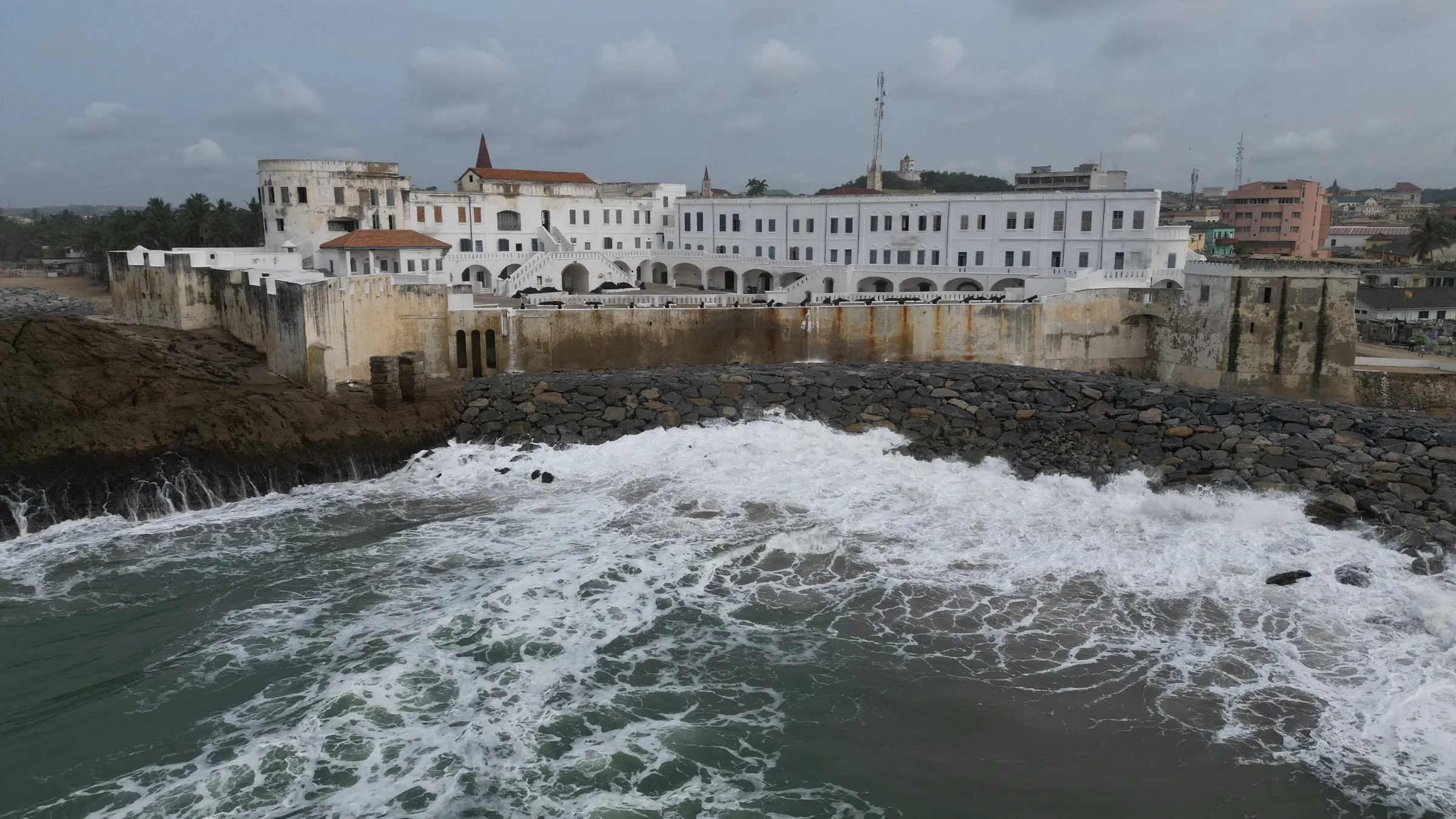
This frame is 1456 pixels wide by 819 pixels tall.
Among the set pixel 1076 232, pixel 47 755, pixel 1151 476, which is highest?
pixel 1076 232

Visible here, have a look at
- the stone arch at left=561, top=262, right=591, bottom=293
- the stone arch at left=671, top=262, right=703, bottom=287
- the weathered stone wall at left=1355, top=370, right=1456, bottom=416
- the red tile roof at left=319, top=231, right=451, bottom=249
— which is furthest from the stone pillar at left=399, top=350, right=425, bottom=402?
the stone arch at left=671, top=262, right=703, bottom=287

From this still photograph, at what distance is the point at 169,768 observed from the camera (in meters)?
9.35

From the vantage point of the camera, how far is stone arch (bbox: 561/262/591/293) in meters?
42.4

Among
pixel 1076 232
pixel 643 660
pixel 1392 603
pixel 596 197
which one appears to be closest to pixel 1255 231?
pixel 1076 232

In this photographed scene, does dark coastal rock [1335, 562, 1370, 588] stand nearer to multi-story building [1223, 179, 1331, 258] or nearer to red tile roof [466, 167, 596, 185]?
red tile roof [466, 167, 596, 185]

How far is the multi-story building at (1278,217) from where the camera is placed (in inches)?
2857

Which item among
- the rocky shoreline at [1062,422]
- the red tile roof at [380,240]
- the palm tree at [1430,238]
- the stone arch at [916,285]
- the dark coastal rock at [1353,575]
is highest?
the palm tree at [1430,238]

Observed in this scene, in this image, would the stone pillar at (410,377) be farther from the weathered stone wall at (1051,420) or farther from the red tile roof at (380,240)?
the red tile roof at (380,240)

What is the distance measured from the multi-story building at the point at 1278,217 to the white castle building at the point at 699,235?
41.8m

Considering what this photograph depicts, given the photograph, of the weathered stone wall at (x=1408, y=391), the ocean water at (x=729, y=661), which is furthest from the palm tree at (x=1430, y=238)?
the ocean water at (x=729, y=661)

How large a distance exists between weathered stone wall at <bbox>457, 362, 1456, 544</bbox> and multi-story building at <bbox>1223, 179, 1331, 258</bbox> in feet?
196

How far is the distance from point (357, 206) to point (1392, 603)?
40700 millimetres

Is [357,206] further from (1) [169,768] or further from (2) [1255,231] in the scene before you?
(2) [1255,231]

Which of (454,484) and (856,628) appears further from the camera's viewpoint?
(454,484)
